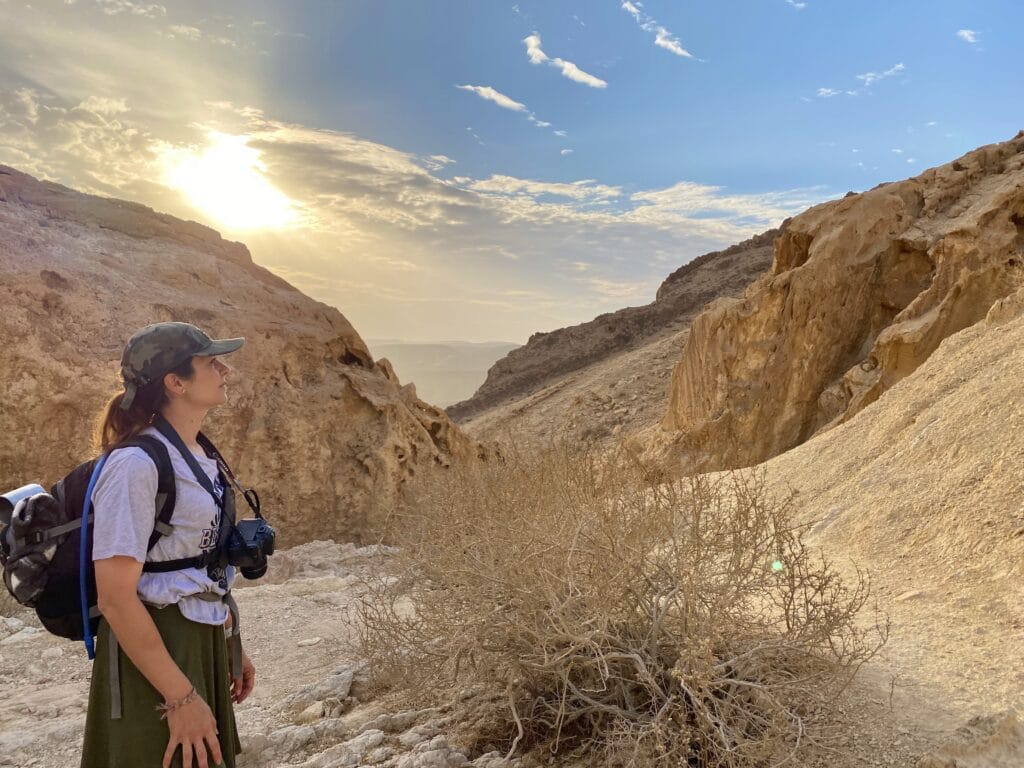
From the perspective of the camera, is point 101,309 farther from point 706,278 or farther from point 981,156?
point 706,278

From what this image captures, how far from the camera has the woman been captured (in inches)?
64.0

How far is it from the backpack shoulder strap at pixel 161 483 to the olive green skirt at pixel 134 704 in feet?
0.62

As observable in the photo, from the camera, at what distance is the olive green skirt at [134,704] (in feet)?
5.58

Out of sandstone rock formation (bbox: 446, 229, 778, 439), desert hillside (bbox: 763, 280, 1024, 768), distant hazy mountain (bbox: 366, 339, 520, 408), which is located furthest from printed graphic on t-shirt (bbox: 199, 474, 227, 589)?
distant hazy mountain (bbox: 366, 339, 520, 408)

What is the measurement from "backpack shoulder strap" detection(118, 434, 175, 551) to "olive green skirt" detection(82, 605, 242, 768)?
19cm

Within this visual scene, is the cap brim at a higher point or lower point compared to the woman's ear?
higher

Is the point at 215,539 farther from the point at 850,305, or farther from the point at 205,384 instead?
the point at 850,305

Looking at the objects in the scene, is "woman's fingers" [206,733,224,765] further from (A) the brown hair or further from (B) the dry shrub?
(B) the dry shrub

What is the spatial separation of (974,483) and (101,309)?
7.90 m

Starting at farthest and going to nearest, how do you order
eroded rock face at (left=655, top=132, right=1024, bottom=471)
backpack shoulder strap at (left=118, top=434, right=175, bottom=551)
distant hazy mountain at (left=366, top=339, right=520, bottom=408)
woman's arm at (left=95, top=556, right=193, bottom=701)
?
distant hazy mountain at (left=366, top=339, right=520, bottom=408), eroded rock face at (left=655, top=132, right=1024, bottom=471), backpack shoulder strap at (left=118, top=434, right=175, bottom=551), woman's arm at (left=95, top=556, right=193, bottom=701)

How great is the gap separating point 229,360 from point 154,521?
6.82m

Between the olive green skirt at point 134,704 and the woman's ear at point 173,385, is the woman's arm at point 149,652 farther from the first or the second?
the woman's ear at point 173,385

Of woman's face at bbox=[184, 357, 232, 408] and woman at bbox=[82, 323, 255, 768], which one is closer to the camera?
woman at bbox=[82, 323, 255, 768]

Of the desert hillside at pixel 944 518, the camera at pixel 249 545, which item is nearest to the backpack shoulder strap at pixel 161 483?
the camera at pixel 249 545
